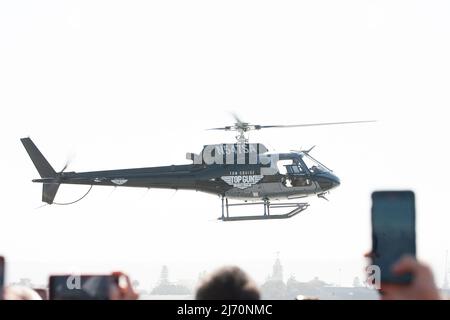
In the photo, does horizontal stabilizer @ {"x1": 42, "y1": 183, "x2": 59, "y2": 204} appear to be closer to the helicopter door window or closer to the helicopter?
the helicopter

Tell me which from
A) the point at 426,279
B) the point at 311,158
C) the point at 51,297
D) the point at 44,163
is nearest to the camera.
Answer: the point at 426,279

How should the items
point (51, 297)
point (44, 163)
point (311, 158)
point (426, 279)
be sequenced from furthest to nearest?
point (44, 163), point (311, 158), point (51, 297), point (426, 279)

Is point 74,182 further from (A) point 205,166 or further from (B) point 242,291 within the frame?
(B) point 242,291

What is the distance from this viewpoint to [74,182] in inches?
1542

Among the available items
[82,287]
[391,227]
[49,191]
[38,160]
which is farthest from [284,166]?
[391,227]

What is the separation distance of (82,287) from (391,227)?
1689mm

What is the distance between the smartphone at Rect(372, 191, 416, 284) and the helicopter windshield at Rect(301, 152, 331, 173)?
107ft

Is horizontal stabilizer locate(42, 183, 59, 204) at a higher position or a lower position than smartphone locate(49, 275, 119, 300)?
higher

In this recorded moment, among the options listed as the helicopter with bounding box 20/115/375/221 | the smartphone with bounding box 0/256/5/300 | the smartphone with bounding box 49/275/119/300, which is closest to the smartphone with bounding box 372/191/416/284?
the smartphone with bounding box 49/275/119/300

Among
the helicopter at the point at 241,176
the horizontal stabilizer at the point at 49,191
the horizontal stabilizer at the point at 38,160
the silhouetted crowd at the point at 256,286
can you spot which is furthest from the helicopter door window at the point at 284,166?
the silhouetted crowd at the point at 256,286

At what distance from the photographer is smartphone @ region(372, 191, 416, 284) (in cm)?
436
